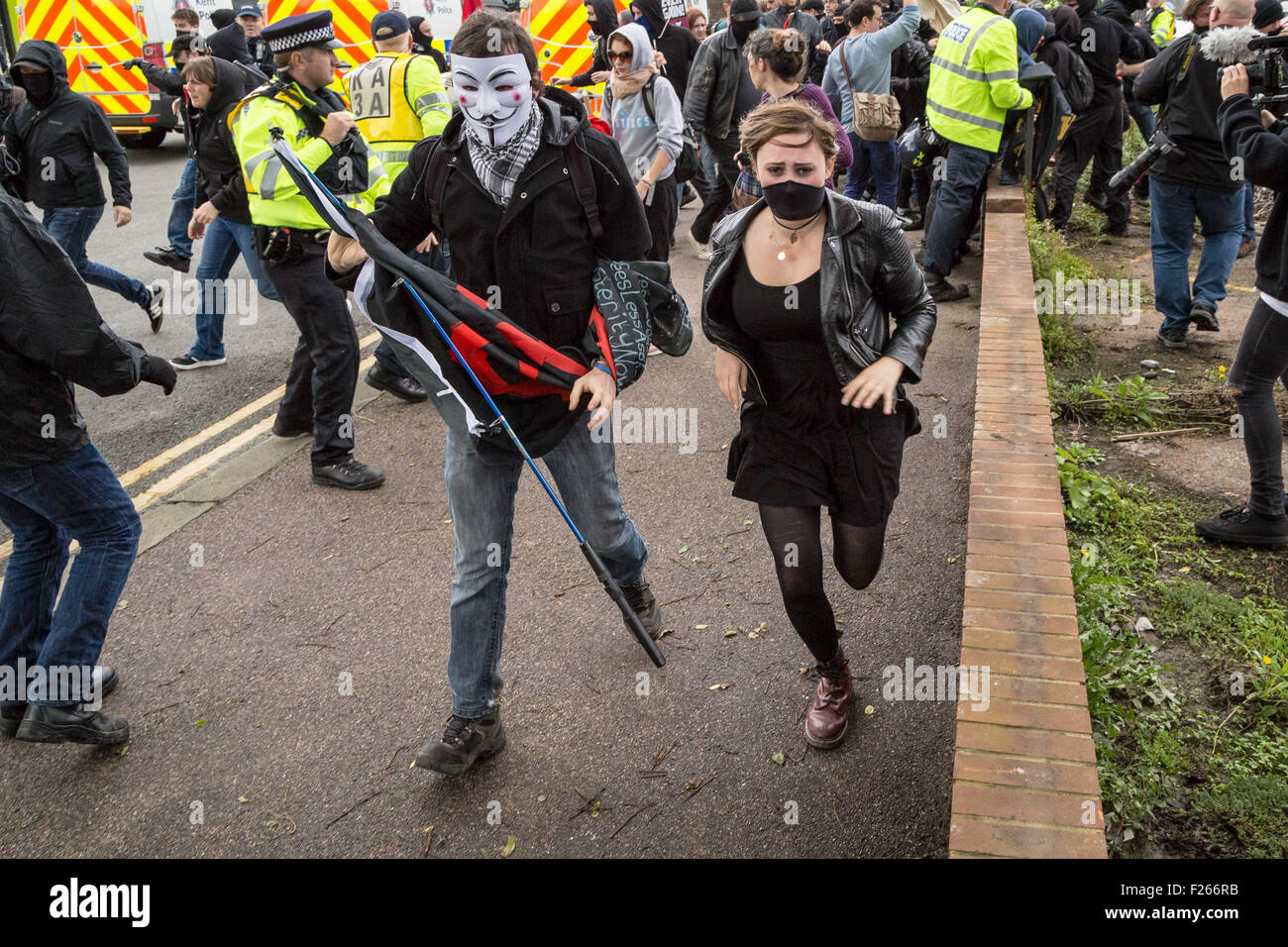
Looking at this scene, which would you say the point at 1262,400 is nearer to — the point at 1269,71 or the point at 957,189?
the point at 1269,71

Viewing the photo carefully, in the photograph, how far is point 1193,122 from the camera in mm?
6199

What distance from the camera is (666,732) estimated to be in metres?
3.41

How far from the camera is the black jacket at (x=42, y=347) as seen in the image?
10.2 feet

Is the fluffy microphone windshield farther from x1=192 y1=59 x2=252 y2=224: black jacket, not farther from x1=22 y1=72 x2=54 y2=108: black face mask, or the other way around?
x1=22 y1=72 x2=54 y2=108: black face mask

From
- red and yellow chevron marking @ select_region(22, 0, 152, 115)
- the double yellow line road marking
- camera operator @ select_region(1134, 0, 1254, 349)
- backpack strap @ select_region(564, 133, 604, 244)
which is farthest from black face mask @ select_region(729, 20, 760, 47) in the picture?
red and yellow chevron marking @ select_region(22, 0, 152, 115)

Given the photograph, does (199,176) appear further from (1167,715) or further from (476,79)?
(1167,715)

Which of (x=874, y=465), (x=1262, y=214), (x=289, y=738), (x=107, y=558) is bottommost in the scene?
(x=1262, y=214)

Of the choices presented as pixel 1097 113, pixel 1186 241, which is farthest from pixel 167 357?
pixel 1097 113

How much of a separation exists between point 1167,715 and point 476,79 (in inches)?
116

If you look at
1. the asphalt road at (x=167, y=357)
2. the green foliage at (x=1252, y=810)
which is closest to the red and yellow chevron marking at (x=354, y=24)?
the asphalt road at (x=167, y=357)

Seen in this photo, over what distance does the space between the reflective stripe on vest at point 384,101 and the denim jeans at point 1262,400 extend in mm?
4308

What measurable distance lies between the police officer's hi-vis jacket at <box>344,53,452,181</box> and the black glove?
2.69 metres

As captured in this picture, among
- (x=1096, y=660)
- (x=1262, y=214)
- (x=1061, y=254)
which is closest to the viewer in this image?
(x=1096, y=660)
